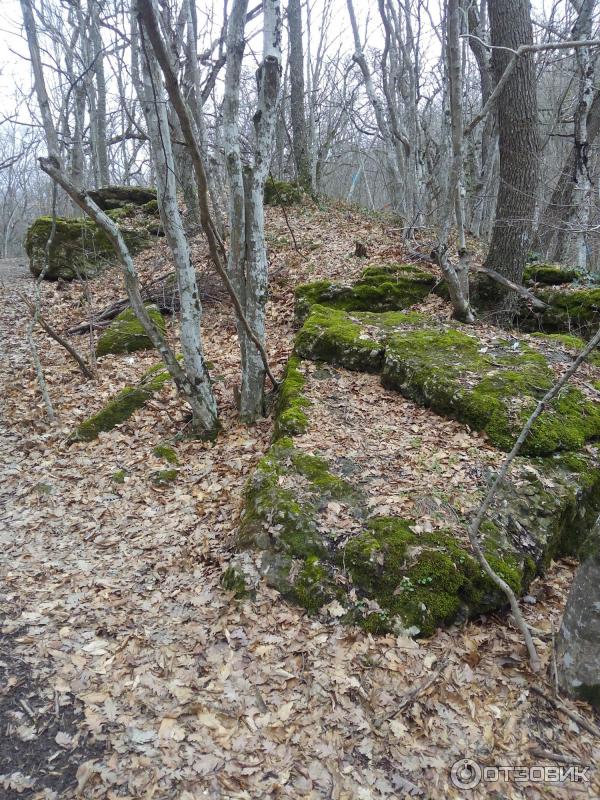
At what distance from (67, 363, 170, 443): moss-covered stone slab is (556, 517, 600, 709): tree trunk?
5704 millimetres

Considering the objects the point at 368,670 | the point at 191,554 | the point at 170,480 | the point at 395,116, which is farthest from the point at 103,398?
the point at 395,116

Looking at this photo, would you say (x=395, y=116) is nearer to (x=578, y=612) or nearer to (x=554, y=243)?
(x=554, y=243)

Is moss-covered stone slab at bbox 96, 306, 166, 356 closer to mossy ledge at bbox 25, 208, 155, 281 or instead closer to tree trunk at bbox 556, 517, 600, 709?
mossy ledge at bbox 25, 208, 155, 281

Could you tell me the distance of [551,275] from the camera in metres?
8.53

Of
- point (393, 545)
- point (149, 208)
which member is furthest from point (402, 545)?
point (149, 208)

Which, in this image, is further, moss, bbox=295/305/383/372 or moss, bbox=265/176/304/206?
moss, bbox=265/176/304/206

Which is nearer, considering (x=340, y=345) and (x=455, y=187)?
(x=340, y=345)

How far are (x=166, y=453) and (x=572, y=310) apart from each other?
665cm

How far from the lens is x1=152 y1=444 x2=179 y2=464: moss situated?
593 cm

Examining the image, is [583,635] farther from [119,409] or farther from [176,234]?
[119,409]

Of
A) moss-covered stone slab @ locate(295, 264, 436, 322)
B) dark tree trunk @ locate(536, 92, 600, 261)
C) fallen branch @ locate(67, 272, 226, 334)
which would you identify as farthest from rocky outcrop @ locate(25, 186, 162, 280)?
dark tree trunk @ locate(536, 92, 600, 261)

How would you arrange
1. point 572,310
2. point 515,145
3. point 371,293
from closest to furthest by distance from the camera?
1. point 572,310
2. point 515,145
3. point 371,293

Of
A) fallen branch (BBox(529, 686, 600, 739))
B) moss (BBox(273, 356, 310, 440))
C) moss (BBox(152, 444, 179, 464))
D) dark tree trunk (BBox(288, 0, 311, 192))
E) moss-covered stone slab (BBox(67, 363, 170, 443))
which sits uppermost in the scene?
dark tree trunk (BBox(288, 0, 311, 192))
